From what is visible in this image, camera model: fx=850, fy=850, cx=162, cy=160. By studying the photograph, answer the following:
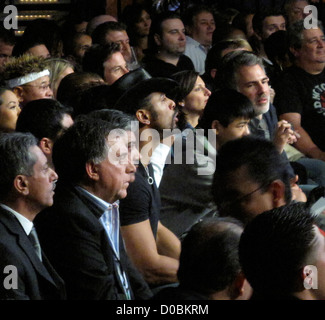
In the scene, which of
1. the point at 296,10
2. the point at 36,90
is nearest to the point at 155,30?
the point at 296,10

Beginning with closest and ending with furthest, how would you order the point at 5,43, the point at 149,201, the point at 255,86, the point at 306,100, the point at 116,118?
the point at 116,118
the point at 149,201
the point at 255,86
the point at 306,100
the point at 5,43

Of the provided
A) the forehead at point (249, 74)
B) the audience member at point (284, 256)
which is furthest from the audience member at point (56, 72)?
the audience member at point (284, 256)

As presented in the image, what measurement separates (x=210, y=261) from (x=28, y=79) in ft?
9.90

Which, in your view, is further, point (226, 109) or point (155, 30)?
point (155, 30)

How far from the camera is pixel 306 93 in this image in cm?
601

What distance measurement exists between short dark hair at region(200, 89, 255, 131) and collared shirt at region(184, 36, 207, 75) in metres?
2.97

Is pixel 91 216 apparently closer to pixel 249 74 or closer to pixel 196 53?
pixel 249 74

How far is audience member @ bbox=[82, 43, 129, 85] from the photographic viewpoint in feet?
19.2

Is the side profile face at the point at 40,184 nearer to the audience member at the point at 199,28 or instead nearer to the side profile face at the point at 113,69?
the side profile face at the point at 113,69

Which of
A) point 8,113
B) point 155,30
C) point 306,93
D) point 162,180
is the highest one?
point 155,30

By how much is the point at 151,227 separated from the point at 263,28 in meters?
4.19

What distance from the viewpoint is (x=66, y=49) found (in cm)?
720
